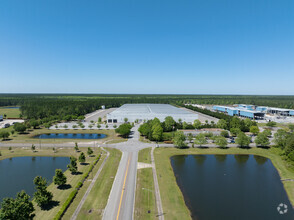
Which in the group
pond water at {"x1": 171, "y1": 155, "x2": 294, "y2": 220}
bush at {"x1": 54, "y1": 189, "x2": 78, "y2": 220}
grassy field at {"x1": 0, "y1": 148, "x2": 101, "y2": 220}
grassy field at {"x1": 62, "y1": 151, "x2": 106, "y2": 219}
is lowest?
pond water at {"x1": 171, "y1": 155, "x2": 294, "y2": 220}

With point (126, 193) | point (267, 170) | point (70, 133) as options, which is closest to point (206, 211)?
point (126, 193)

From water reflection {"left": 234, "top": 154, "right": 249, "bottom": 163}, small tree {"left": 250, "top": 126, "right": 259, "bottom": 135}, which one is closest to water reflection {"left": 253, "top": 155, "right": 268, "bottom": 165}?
water reflection {"left": 234, "top": 154, "right": 249, "bottom": 163}

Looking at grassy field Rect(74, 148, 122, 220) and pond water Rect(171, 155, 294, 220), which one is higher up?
grassy field Rect(74, 148, 122, 220)

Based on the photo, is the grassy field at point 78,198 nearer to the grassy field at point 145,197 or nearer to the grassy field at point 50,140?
the grassy field at point 145,197

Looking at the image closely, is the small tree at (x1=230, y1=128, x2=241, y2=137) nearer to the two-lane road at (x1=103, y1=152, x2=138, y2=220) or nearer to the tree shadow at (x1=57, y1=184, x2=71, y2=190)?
the two-lane road at (x1=103, y1=152, x2=138, y2=220)

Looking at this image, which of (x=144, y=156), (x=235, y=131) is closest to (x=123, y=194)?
(x=144, y=156)
